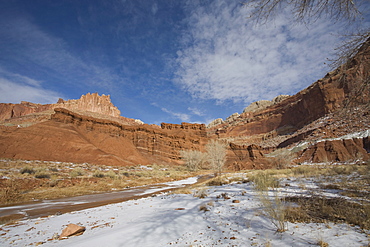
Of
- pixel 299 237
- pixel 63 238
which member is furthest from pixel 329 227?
pixel 63 238

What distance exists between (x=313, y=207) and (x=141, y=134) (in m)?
51.4

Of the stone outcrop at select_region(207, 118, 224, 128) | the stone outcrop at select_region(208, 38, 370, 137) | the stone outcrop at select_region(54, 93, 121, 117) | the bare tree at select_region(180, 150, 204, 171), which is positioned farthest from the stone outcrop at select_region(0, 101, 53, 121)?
the bare tree at select_region(180, 150, 204, 171)

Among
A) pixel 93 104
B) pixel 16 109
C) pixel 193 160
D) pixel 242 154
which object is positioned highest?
pixel 93 104

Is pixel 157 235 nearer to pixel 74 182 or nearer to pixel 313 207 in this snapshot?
pixel 313 207

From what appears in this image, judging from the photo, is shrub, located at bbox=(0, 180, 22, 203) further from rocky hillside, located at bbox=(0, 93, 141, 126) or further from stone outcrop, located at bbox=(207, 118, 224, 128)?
stone outcrop, located at bbox=(207, 118, 224, 128)

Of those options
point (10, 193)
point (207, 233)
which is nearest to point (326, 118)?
point (207, 233)

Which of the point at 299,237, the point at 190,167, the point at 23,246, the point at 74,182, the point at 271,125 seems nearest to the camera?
the point at 299,237

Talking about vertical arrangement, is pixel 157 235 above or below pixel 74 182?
below

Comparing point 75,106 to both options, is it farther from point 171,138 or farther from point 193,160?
point 193,160

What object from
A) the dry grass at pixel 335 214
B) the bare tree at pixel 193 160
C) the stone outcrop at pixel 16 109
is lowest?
the dry grass at pixel 335 214

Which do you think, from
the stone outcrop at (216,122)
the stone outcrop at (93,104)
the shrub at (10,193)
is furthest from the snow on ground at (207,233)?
the stone outcrop at (216,122)

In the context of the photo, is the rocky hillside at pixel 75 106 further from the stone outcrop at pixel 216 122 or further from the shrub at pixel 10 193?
the shrub at pixel 10 193

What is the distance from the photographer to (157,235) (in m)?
3.28

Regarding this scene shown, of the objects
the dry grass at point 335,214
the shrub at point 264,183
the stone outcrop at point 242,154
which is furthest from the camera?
the stone outcrop at point 242,154
